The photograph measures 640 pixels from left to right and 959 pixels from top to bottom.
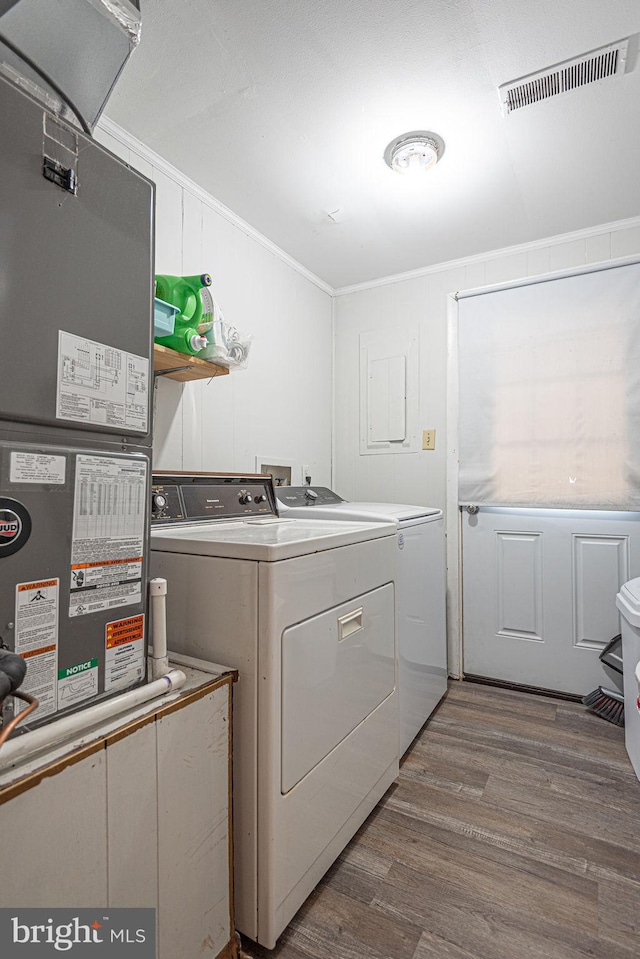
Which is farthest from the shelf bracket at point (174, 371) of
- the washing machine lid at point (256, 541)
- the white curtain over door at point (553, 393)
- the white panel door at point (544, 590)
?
the white panel door at point (544, 590)

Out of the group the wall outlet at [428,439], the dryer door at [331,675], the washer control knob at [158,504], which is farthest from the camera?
the wall outlet at [428,439]

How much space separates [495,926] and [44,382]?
1545 millimetres

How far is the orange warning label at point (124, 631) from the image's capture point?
87 centimetres

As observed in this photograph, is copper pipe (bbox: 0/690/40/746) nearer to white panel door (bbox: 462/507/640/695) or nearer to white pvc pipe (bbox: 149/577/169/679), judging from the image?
white pvc pipe (bbox: 149/577/169/679)

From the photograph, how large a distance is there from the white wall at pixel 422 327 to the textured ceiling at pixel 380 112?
0.45 ft

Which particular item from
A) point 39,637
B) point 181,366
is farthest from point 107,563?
point 181,366

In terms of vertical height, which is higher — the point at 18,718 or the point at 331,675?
the point at 18,718

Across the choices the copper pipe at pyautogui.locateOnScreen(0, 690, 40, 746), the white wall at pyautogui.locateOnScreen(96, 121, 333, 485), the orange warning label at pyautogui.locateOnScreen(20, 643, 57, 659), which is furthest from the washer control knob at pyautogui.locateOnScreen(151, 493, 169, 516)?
the copper pipe at pyautogui.locateOnScreen(0, 690, 40, 746)

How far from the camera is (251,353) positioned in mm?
2377

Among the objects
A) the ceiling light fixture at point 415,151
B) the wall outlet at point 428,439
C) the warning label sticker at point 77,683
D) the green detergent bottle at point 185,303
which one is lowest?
the warning label sticker at point 77,683

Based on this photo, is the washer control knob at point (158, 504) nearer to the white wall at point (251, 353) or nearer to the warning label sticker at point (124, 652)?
the white wall at point (251, 353)

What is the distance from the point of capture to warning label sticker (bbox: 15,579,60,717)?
2.40 ft

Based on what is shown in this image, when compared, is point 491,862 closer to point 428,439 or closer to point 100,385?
point 100,385

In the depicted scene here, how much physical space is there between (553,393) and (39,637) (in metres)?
2.49
